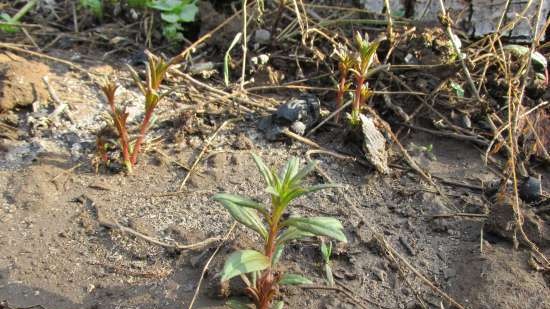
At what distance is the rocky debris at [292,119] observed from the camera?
2922 mm

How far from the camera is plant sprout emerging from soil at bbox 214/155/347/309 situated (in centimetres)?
186

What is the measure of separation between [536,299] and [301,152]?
119 cm

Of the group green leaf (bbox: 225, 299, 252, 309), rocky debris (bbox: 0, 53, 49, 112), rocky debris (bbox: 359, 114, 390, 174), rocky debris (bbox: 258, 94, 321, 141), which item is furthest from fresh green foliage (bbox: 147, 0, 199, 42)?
green leaf (bbox: 225, 299, 252, 309)

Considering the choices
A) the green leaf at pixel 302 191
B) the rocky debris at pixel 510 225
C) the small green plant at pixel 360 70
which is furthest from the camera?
the small green plant at pixel 360 70

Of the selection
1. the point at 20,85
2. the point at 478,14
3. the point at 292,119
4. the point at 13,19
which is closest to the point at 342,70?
the point at 292,119

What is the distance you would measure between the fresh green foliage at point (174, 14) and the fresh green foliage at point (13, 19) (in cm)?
79

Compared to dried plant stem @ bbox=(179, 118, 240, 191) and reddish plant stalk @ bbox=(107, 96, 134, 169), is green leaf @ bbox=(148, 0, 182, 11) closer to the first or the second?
dried plant stem @ bbox=(179, 118, 240, 191)

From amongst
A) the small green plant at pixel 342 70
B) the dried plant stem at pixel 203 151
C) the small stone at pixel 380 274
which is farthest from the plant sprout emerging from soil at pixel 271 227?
the small green plant at pixel 342 70

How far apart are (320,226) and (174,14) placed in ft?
6.84

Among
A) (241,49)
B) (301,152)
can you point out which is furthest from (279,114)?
(241,49)

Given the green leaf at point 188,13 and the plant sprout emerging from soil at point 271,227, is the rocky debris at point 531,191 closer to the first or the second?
the plant sprout emerging from soil at point 271,227

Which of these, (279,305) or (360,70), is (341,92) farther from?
(279,305)

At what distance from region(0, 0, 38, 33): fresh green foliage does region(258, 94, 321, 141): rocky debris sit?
1668mm

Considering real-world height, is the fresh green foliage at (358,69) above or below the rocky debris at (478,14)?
below
